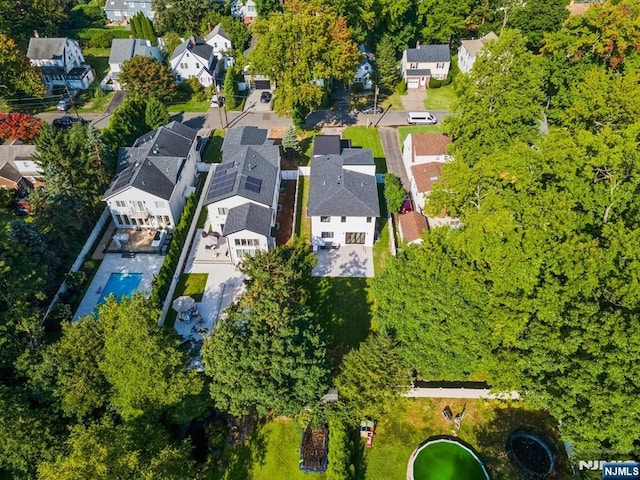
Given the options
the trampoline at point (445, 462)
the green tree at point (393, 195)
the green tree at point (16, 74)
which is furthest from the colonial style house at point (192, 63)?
the trampoline at point (445, 462)

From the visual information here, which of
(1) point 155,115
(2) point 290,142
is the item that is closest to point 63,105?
(1) point 155,115

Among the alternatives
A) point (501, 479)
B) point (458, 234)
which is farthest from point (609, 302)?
point (501, 479)

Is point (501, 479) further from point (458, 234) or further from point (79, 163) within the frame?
point (79, 163)

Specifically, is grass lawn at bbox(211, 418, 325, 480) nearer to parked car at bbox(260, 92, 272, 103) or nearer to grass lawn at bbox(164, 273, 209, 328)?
grass lawn at bbox(164, 273, 209, 328)

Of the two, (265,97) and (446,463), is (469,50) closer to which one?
(265,97)

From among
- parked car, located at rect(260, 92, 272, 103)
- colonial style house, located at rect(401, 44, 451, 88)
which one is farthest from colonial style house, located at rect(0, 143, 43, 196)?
colonial style house, located at rect(401, 44, 451, 88)

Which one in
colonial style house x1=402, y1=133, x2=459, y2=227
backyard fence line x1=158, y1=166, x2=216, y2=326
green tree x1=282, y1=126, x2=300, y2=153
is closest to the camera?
backyard fence line x1=158, y1=166, x2=216, y2=326
